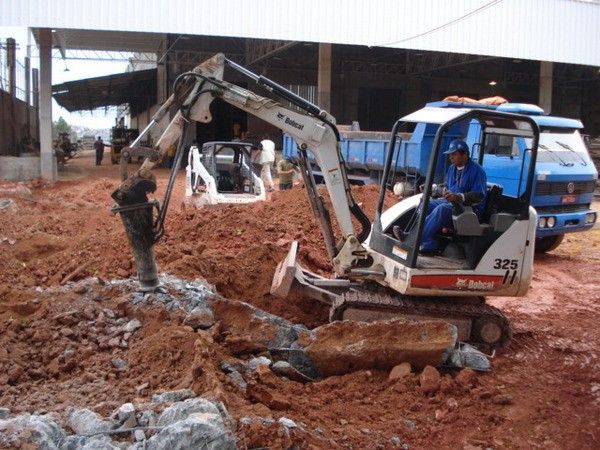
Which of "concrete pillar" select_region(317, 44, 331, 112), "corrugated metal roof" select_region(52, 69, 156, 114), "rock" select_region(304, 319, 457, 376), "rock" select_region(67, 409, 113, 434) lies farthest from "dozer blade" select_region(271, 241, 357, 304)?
"corrugated metal roof" select_region(52, 69, 156, 114)

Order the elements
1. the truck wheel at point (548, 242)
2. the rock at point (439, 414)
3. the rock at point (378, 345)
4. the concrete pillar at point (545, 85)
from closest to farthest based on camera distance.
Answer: the rock at point (439, 414), the rock at point (378, 345), the truck wheel at point (548, 242), the concrete pillar at point (545, 85)

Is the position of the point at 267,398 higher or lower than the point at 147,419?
lower

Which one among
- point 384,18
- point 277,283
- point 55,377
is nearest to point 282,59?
point 384,18

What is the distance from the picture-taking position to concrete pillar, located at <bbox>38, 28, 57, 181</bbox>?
71.5 feet

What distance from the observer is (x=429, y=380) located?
5445 mm

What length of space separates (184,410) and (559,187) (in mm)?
8518

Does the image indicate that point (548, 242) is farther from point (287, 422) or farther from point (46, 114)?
point (46, 114)

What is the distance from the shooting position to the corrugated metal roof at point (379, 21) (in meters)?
19.9

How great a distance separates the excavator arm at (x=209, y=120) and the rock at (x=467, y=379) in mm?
1616

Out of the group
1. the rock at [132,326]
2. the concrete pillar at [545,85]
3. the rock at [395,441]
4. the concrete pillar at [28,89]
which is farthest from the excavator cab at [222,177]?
the concrete pillar at [28,89]

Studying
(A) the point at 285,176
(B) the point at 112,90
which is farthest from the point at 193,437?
(B) the point at 112,90

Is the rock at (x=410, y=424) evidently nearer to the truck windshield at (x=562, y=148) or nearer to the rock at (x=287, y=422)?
the rock at (x=287, y=422)

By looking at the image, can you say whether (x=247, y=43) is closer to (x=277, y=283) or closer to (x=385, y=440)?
(x=277, y=283)

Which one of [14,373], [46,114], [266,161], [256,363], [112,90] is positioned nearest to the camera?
[14,373]
